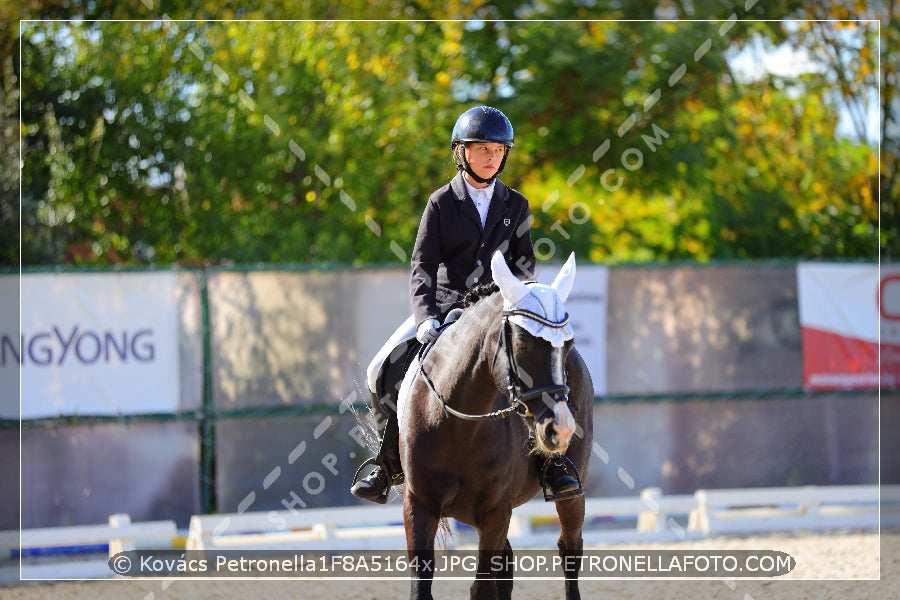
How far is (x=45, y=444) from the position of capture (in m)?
9.97

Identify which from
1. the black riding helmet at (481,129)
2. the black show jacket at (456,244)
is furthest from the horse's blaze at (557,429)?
the black riding helmet at (481,129)

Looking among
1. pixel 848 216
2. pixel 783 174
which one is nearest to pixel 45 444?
pixel 848 216

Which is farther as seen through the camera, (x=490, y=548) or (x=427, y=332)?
(x=427, y=332)

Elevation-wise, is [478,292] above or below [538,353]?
above

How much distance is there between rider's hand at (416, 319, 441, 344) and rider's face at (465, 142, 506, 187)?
853 mm

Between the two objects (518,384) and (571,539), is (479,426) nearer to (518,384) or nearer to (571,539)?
(518,384)

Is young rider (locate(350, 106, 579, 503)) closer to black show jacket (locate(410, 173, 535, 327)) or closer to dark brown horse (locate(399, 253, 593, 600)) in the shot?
black show jacket (locate(410, 173, 535, 327))

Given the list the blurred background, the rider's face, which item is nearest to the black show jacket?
the rider's face

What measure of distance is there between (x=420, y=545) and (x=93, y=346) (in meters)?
6.08

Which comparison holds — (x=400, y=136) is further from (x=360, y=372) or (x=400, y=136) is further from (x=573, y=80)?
(x=360, y=372)

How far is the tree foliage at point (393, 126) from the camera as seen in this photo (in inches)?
507

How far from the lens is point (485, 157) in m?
5.55

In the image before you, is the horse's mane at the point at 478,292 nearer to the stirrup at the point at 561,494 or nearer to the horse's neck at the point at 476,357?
the horse's neck at the point at 476,357

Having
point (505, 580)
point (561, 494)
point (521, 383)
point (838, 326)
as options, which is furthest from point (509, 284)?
point (838, 326)
